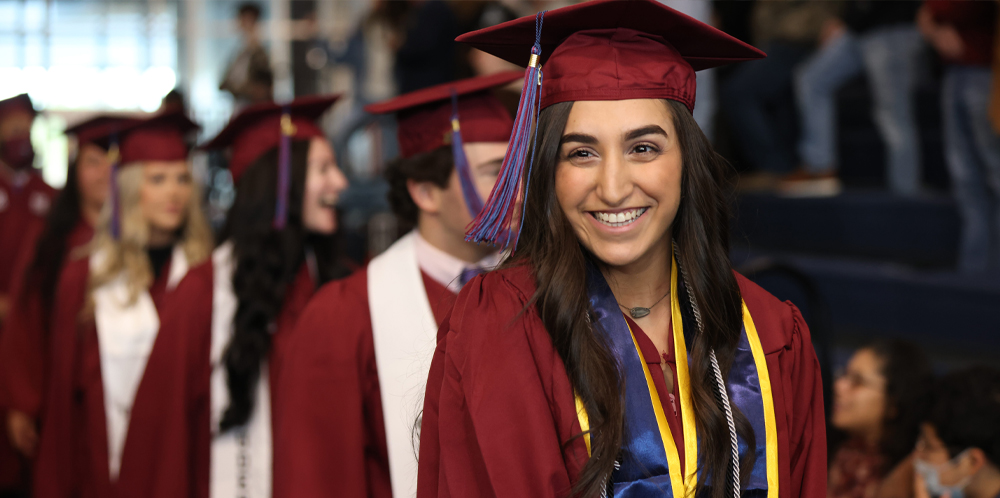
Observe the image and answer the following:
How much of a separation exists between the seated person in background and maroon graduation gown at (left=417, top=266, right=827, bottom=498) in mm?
1713

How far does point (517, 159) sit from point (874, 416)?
2343 mm

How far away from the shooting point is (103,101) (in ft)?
45.7

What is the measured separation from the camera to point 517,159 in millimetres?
1473

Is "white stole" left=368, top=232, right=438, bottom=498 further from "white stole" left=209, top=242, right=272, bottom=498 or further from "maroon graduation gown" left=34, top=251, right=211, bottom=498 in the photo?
"maroon graduation gown" left=34, top=251, right=211, bottom=498

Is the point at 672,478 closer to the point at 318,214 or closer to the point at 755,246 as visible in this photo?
the point at 318,214

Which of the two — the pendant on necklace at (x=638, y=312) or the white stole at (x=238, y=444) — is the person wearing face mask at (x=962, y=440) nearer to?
the pendant on necklace at (x=638, y=312)

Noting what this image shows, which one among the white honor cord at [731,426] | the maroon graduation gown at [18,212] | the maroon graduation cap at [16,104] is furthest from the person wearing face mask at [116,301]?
the white honor cord at [731,426]

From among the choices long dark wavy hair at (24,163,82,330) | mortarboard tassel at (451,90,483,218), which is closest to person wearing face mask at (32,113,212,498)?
long dark wavy hair at (24,163,82,330)

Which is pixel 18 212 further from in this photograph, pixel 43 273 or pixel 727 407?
pixel 727 407

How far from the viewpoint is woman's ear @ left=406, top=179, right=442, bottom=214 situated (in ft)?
8.14

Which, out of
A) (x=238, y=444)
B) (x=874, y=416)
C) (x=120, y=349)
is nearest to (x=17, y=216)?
(x=120, y=349)

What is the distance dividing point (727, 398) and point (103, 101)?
14.4 metres

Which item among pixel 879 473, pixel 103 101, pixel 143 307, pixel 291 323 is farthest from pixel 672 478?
pixel 103 101

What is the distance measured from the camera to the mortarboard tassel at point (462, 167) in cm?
236
